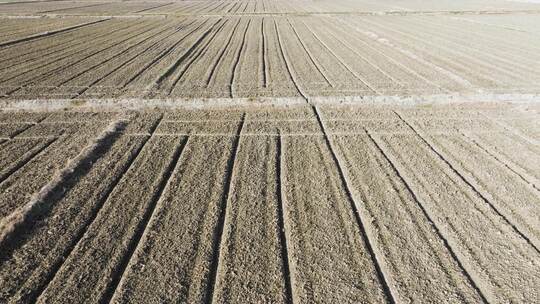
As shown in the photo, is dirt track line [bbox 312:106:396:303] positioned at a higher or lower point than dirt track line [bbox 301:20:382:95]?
lower

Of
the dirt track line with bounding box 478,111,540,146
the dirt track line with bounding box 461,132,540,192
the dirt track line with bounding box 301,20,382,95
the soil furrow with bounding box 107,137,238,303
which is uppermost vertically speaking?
the dirt track line with bounding box 301,20,382,95

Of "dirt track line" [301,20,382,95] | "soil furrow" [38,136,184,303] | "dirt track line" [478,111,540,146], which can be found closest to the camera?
"soil furrow" [38,136,184,303]

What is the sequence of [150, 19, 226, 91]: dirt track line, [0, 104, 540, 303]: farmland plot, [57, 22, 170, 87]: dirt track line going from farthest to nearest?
[57, 22, 170, 87]: dirt track line
[150, 19, 226, 91]: dirt track line
[0, 104, 540, 303]: farmland plot

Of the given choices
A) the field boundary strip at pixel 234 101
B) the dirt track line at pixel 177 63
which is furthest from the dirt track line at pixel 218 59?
the field boundary strip at pixel 234 101

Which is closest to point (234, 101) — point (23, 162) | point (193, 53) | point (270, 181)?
point (270, 181)

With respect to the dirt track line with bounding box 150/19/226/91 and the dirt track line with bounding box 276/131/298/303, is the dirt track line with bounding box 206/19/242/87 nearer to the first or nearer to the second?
the dirt track line with bounding box 150/19/226/91

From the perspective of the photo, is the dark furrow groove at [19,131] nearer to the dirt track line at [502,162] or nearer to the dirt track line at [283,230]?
the dirt track line at [283,230]

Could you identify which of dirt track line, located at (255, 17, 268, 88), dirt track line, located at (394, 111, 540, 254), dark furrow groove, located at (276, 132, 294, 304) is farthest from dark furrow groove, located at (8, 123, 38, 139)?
dirt track line, located at (394, 111, 540, 254)

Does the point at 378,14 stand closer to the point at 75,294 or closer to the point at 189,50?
the point at 189,50
